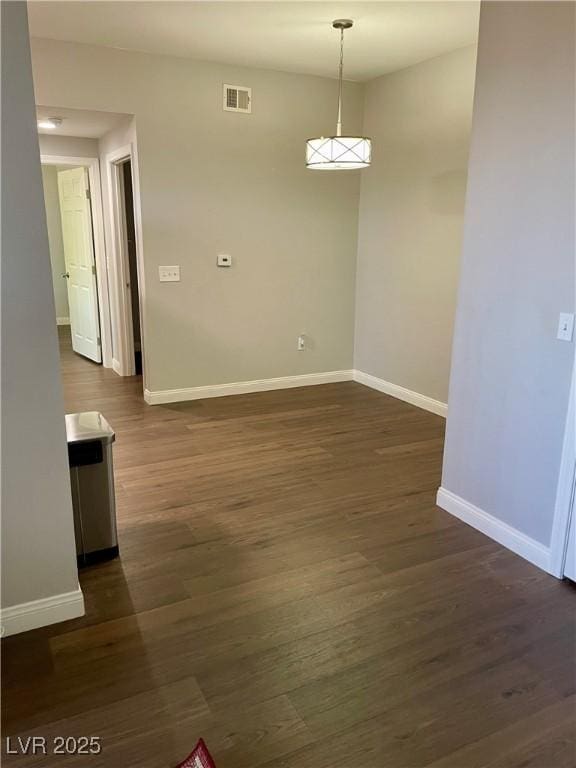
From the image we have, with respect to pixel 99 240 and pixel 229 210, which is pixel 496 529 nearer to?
pixel 229 210

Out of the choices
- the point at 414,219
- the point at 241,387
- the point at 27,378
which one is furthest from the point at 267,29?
the point at 27,378

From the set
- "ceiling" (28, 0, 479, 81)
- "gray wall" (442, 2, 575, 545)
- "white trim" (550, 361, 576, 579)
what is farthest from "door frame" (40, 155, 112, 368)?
"white trim" (550, 361, 576, 579)

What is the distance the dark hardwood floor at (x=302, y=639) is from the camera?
1.75 meters

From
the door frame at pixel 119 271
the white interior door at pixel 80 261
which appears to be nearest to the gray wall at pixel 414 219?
the door frame at pixel 119 271

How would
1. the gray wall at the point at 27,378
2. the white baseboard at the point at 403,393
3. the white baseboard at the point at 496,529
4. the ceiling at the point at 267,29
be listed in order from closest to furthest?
the gray wall at the point at 27,378
the white baseboard at the point at 496,529
the ceiling at the point at 267,29
the white baseboard at the point at 403,393

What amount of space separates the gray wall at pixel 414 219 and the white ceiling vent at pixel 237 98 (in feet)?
3.94

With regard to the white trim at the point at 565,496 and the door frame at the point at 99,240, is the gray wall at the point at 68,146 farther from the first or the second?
the white trim at the point at 565,496

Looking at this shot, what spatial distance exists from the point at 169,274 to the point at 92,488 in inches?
106

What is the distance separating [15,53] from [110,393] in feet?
12.8

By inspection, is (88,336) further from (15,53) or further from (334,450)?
(15,53)

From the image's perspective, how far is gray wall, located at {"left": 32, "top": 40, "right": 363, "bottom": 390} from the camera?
4.40m

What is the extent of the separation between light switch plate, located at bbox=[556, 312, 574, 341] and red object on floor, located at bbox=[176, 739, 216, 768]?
2.07m

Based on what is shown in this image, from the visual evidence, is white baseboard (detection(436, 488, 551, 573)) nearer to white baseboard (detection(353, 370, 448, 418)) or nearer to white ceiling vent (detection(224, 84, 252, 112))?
white baseboard (detection(353, 370, 448, 418))

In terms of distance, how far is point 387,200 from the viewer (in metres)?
5.16
